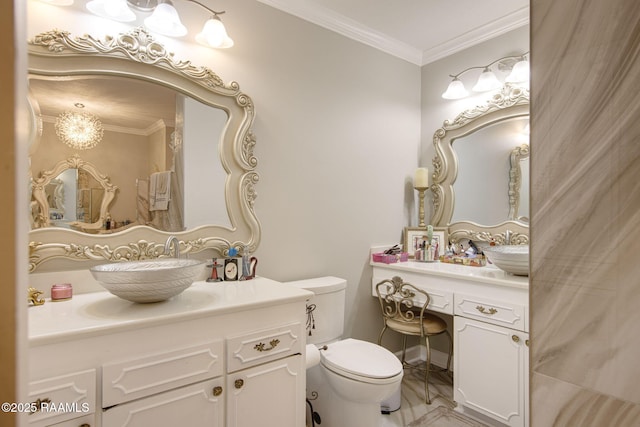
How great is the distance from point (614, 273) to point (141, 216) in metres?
1.83

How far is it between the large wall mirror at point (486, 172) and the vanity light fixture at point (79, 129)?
95.6 inches

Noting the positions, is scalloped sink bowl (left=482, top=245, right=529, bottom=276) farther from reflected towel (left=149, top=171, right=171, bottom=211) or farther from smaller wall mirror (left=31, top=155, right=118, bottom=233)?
smaller wall mirror (left=31, top=155, right=118, bottom=233)

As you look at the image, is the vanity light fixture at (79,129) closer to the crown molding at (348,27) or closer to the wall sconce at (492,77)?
the crown molding at (348,27)

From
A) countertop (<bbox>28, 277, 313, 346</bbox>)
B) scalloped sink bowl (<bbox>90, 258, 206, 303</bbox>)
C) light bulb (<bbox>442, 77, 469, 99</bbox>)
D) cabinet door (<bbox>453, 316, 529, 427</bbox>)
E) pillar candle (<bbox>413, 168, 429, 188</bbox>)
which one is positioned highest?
light bulb (<bbox>442, 77, 469, 99</bbox>)

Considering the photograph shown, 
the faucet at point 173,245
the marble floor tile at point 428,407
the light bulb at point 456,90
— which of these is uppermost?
the light bulb at point 456,90

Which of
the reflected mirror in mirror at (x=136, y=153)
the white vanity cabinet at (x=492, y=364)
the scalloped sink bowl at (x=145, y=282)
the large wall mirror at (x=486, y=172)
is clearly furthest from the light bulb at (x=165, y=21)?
the white vanity cabinet at (x=492, y=364)

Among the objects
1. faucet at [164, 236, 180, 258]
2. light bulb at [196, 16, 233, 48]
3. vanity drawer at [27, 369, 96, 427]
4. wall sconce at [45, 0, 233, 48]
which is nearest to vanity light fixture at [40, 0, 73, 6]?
wall sconce at [45, 0, 233, 48]

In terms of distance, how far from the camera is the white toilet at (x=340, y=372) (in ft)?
5.80

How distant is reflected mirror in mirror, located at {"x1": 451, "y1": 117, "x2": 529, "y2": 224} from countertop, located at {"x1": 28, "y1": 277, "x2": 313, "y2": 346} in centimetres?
172

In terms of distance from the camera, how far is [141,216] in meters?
1.76

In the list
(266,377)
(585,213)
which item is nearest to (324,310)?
(266,377)

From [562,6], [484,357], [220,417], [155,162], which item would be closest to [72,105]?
[155,162]

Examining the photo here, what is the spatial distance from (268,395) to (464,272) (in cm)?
144

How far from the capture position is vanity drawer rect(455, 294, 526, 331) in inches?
74.9
